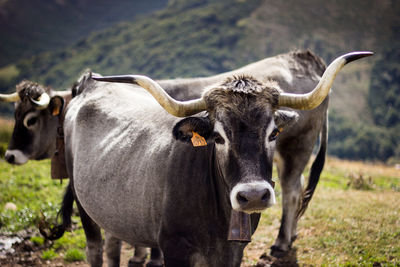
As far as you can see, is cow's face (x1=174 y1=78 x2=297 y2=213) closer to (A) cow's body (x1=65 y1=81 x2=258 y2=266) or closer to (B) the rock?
(A) cow's body (x1=65 y1=81 x2=258 y2=266)

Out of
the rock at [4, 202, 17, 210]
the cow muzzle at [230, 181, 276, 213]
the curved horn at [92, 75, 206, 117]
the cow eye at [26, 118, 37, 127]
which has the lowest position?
the rock at [4, 202, 17, 210]

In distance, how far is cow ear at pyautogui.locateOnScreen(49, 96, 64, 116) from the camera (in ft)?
21.0

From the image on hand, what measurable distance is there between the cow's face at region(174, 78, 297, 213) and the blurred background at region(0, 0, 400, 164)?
100838 mm

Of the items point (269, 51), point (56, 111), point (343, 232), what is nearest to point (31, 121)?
point (56, 111)

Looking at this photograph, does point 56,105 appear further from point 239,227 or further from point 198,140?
point 239,227

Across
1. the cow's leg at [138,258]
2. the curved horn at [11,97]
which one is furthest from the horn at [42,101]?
the cow's leg at [138,258]

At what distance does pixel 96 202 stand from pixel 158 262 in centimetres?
202

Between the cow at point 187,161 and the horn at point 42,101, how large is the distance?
1.59 metres

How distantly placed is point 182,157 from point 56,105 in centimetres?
343

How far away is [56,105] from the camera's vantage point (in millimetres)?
6438

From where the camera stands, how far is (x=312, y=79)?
20.5 ft

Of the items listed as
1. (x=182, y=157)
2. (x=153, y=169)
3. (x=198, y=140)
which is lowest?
(x=153, y=169)

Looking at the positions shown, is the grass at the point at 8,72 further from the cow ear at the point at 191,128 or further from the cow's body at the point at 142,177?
the cow ear at the point at 191,128

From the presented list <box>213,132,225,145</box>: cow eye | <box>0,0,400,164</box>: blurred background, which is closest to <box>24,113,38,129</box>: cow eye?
<box>213,132,225,145</box>: cow eye
